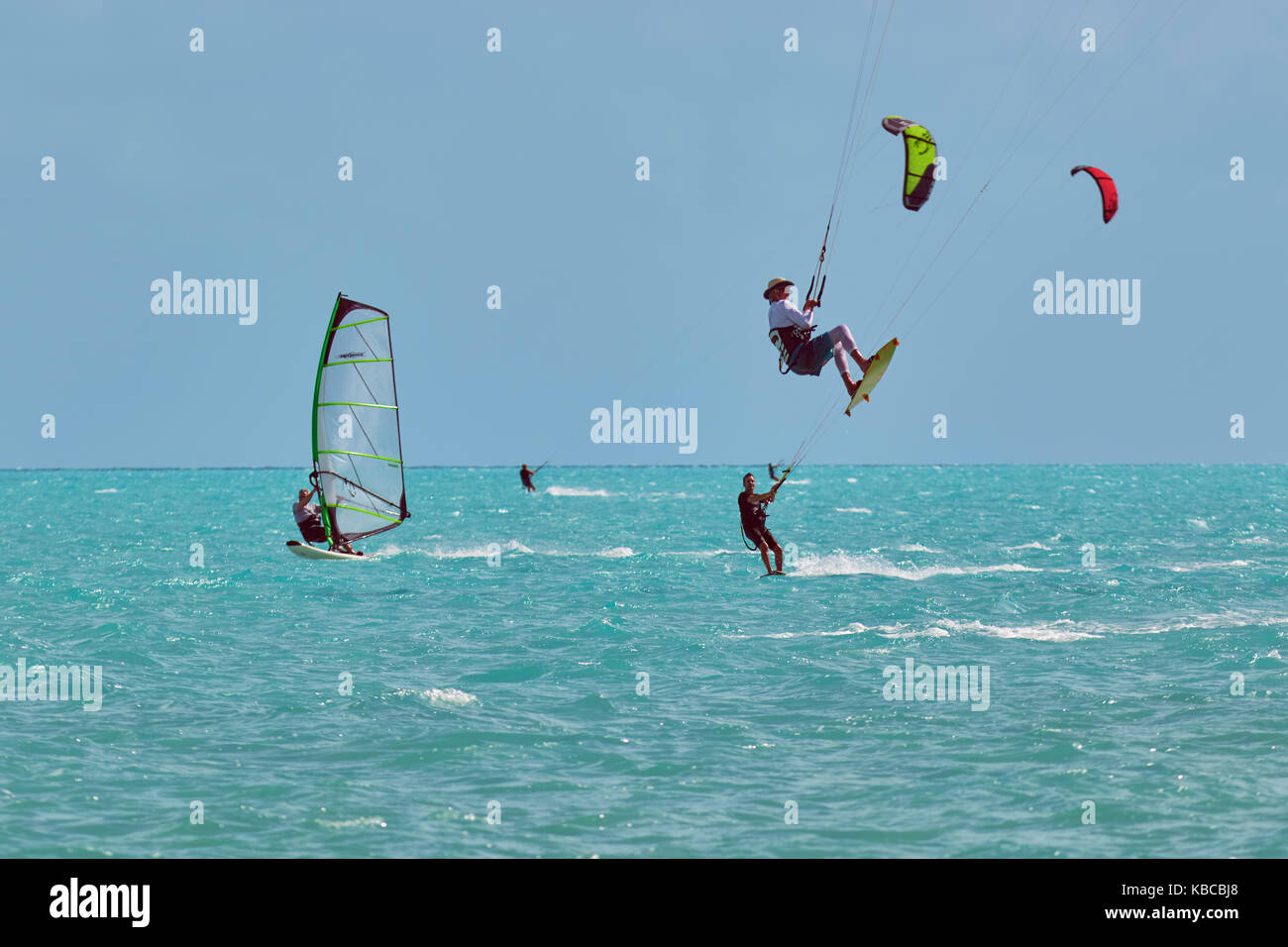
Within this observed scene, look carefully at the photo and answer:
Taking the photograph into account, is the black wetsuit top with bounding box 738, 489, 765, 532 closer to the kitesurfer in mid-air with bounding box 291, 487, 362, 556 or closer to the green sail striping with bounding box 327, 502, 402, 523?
the green sail striping with bounding box 327, 502, 402, 523

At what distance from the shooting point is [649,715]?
15297mm

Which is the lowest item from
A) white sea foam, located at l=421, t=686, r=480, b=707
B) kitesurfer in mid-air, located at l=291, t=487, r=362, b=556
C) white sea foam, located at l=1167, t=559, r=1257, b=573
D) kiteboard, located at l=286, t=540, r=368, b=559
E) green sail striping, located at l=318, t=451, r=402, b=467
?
white sea foam, located at l=421, t=686, r=480, b=707

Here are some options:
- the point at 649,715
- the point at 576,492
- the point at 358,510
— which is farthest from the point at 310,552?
the point at 576,492

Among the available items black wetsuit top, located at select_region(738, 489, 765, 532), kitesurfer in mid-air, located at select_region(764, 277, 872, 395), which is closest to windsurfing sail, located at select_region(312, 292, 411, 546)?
black wetsuit top, located at select_region(738, 489, 765, 532)

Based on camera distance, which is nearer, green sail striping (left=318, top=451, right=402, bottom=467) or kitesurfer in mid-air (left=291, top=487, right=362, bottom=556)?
green sail striping (left=318, top=451, right=402, bottom=467)

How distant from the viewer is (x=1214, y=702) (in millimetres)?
15656

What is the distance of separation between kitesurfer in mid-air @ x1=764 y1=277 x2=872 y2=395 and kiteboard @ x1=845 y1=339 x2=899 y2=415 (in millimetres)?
64

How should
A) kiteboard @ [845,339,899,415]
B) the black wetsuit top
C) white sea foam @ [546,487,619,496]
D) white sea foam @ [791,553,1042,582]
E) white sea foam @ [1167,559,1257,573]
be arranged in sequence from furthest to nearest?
white sea foam @ [546,487,619,496] < white sea foam @ [1167,559,1257,573] < white sea foam @ [791,553,1042,582] < the black wetsuit top < kiteboard @ [845,339,899,415]

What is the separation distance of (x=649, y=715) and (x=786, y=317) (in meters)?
5.05

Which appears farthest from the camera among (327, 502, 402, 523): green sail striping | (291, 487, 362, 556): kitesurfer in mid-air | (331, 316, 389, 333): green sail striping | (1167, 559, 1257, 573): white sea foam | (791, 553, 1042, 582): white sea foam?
(1167, 559, 1257, 573): white sea foam

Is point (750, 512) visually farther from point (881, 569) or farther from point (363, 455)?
point (881, 569)

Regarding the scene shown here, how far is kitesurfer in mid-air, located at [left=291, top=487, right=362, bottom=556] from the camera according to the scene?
3192 centimetres
